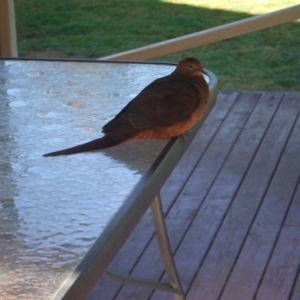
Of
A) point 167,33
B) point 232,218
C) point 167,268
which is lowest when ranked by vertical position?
point 167,33

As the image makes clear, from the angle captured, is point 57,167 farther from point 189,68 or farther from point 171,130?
point 189,68

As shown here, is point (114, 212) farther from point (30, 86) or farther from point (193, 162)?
point (193, 162)

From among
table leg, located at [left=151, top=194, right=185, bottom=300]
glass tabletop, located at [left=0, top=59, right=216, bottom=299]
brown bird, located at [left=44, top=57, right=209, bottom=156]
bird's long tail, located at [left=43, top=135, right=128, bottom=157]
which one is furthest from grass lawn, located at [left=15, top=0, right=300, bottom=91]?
bird's long tail, located at [left=43, top=135, right=128, bottom=157]

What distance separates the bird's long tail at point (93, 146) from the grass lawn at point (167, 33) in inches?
141

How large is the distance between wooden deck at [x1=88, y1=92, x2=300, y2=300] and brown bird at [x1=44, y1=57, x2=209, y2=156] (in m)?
1.03

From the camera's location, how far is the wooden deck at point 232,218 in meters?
2.45

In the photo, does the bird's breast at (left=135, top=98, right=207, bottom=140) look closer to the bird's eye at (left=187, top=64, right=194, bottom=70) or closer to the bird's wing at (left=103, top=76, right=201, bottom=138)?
the bird's wing at (left=103, top=76, right=201, bottom=138)

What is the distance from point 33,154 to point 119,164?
0.56 ft

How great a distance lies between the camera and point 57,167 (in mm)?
1268

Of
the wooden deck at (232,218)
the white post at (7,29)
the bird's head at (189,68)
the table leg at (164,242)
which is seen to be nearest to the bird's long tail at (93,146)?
the bird's head at (189,68)

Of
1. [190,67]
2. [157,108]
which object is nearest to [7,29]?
[190,67]

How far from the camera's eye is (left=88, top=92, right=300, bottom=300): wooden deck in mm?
2449

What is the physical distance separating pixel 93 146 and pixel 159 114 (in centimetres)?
18

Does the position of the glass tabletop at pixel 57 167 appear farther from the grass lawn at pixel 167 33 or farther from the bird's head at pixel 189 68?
the grass lawn at pixel 167 33
